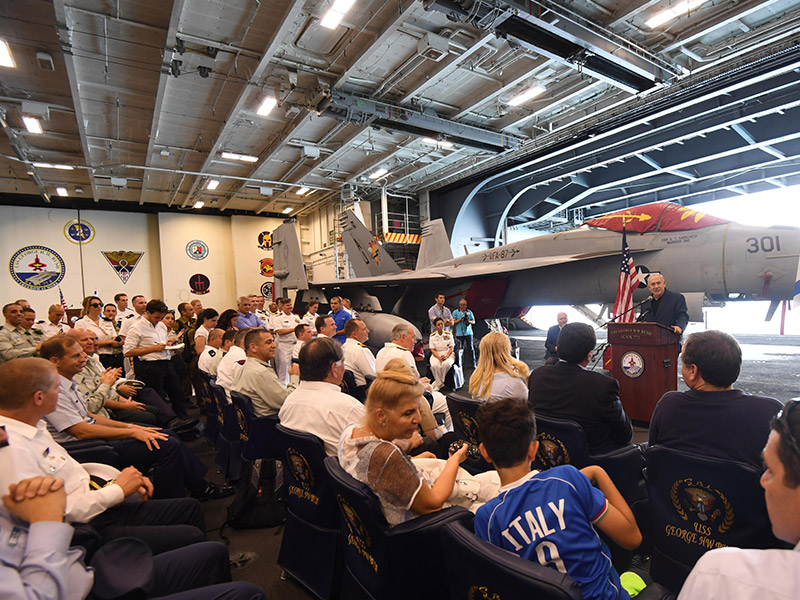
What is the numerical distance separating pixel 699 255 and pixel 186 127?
11722mm

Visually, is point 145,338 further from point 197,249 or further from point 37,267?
point 37,267

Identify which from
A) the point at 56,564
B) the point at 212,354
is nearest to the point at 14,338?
the point at 212,354

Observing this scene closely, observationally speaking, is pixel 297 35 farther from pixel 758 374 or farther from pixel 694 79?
pixel 758 374

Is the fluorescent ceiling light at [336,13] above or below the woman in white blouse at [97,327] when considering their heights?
above

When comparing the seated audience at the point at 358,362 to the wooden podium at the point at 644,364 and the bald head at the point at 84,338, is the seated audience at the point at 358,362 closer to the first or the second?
the bald head at the point at 84,338

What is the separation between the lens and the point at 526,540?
1066 mm

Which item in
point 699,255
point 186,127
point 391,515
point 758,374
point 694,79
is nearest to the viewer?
point 391,515

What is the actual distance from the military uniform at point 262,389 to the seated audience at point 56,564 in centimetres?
142

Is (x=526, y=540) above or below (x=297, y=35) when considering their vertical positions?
below

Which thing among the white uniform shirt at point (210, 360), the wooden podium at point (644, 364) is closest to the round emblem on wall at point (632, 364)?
the wooden podium at point (644, 364)

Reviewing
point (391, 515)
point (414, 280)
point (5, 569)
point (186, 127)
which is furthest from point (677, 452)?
point (186, 127)

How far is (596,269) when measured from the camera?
22.1 ft

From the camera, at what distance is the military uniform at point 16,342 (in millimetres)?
3957

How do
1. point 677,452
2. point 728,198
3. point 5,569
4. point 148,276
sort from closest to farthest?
point 5,569, point 677,452, point 728,198, point 148,276
